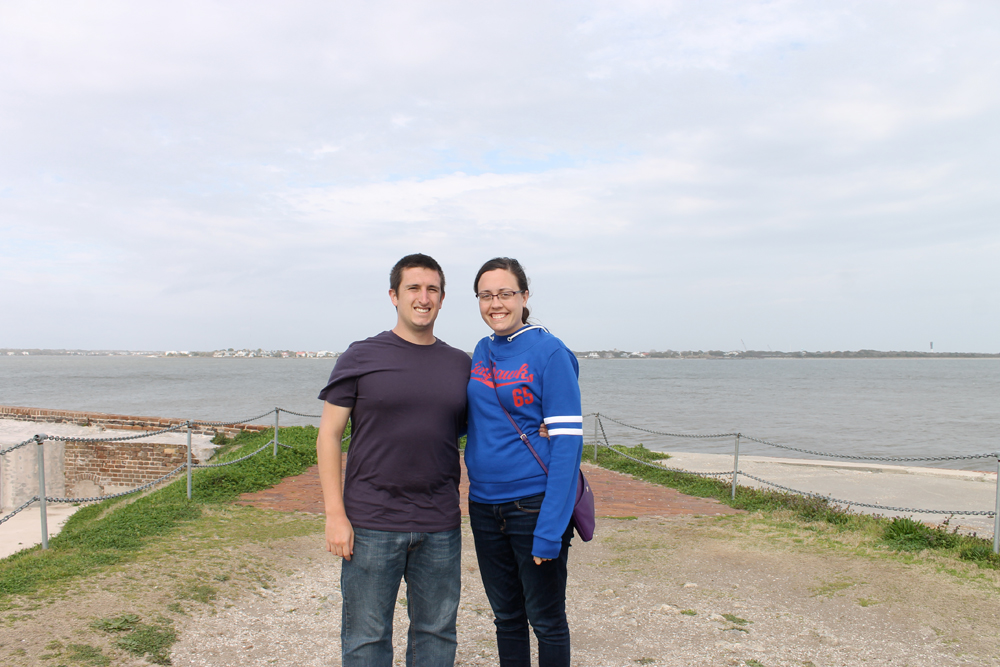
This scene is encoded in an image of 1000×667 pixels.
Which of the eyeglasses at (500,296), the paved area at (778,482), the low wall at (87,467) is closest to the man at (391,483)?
the eyeglasses at (500,296)

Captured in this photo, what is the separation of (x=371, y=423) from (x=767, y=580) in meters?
3.83

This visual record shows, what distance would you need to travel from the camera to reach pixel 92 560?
479 centimetres

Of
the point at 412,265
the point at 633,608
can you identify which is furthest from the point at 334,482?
the point at 633,608

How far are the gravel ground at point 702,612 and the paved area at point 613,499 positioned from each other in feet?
5.07

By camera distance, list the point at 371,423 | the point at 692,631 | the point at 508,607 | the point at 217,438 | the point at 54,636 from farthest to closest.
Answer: the point at 217,438
the point at 692,631
the point at 54,636
the point at 508,607
the point at 371,423

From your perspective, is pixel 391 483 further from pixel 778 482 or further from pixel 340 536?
pixel 778 482

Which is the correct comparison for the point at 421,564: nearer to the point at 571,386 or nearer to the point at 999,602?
the point at 571,386

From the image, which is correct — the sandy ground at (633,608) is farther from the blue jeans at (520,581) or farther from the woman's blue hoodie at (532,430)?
the woman's blue hoodie at (532,430)

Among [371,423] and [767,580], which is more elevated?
[371,423]

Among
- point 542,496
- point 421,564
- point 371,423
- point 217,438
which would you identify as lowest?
point 217,438

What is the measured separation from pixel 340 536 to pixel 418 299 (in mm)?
912

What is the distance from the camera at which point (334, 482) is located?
2.41 m

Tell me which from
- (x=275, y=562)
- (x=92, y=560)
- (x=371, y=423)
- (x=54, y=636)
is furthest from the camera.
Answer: (x=275, y=562)

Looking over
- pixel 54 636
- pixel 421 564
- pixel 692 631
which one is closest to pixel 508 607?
pixel 421 564
